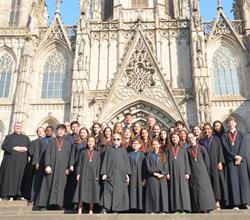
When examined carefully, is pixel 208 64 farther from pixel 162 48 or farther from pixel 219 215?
pixel 219 215

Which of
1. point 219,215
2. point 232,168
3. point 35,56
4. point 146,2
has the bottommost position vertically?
point 219,215

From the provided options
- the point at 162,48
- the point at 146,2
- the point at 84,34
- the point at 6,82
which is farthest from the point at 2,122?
the point at 146,2

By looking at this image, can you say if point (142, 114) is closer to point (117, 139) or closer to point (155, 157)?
point (117, 139)

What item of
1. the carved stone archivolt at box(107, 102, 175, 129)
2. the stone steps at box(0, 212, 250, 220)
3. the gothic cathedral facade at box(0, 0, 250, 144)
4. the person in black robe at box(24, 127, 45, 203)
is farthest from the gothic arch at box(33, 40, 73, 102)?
the stone steps at box(0, 212, 250, 220)

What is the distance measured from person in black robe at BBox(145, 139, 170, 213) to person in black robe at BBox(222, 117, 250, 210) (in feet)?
5.14

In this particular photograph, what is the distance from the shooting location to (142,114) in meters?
19.1

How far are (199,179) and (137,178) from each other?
1428 millimetres

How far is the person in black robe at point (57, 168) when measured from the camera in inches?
296

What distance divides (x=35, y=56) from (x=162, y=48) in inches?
327

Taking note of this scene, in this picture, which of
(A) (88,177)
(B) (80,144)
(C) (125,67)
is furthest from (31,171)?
(C) (125,67)

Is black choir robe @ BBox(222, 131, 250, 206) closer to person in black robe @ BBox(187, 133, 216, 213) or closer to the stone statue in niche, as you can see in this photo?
person in black robe @ BBox(187, 133, 216, 213)

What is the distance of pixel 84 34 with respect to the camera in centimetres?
2005

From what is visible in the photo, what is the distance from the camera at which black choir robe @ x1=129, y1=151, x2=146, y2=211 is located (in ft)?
24.1

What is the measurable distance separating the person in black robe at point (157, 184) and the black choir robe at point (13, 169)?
3.53 metres
